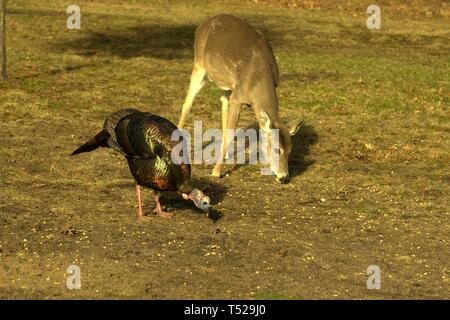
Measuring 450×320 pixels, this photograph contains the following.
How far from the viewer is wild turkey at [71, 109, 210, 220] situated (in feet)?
37.7

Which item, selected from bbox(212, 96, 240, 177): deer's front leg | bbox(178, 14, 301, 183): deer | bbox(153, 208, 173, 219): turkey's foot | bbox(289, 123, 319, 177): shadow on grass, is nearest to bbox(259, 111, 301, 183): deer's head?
bbox(178, 14, 301, 183): deer

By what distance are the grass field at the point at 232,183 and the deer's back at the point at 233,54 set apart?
1.51 meters

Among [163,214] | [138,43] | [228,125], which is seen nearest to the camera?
[163,214]

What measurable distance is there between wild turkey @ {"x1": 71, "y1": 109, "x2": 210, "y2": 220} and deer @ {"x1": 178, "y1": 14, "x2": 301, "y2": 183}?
2313 millimetres

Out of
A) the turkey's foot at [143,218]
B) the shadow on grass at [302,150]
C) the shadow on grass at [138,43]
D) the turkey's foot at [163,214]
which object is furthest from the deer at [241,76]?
the shadow on grass at [138,43]

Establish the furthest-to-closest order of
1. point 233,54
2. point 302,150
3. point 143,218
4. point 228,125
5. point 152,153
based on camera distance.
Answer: point 302,150
point 233,54
point 228,125
point 143,218
point 152,153

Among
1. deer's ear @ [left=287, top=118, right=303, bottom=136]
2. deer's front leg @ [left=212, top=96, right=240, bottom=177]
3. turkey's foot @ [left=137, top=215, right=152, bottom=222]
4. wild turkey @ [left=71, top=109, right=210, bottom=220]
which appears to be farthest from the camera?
deer's front leg @ [left=212, top=96, right=240, bottom=177]

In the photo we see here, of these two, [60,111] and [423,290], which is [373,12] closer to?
[60,111]

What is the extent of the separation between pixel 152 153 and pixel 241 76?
134 inches

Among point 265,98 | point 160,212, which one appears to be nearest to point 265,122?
point 265,98

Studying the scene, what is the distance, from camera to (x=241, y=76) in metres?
14.6

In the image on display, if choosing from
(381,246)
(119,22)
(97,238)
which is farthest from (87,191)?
(119,22)

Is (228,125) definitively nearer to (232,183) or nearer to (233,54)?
(232,183)

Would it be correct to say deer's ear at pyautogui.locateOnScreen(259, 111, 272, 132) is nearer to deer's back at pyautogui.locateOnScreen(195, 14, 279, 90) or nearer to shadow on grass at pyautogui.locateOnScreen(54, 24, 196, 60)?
deer's back at pyautogui.locateOnScreen(195, 14, 279, 90)
